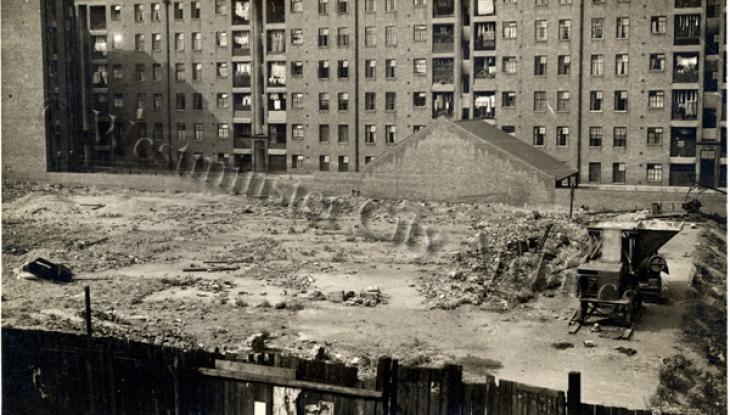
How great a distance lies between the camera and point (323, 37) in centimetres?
5519

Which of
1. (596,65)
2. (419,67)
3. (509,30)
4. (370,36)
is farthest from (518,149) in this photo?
(370,36)

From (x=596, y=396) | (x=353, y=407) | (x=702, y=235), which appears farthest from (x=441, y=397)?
(x=702, y=235)

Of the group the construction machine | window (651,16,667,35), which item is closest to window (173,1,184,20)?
window (651,16,667,35)

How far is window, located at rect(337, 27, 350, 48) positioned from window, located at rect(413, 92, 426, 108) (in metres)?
6.20

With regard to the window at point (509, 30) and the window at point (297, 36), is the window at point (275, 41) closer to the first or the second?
the window at point (297, 36)

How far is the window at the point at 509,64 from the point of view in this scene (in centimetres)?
5169

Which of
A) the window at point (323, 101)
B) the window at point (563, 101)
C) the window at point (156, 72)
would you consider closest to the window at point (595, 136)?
the window at point (563, 101)

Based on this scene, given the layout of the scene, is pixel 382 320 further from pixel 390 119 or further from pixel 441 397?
pixel 390 119

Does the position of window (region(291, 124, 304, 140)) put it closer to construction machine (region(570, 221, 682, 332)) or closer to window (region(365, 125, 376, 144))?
window (region(365, 125, 376, 144))

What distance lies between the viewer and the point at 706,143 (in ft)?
151

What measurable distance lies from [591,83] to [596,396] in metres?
38.3

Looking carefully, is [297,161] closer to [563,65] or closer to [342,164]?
[342,164]

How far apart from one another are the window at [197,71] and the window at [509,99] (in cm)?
2352

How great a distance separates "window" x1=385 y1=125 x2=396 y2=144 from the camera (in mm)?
54312
